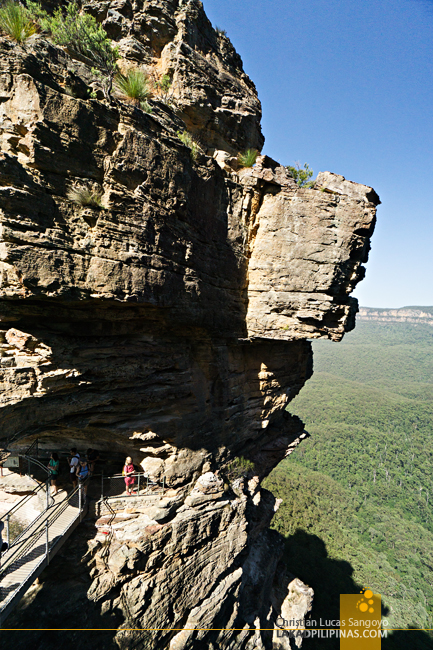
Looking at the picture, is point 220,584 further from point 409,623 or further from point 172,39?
point 409,623

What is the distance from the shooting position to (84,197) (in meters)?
6.53

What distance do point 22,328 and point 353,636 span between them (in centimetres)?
2568

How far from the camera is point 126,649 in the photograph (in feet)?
26.3

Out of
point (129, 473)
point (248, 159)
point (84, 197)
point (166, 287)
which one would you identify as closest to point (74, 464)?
point (129, 473)

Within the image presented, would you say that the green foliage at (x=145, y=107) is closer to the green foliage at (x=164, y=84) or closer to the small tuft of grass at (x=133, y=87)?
the small tuft of grass at (x=133, y=87)

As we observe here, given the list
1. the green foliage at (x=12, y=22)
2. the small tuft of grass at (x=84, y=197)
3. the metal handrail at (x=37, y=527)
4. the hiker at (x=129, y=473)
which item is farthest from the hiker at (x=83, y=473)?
the green foliage at (x=12, y=22)

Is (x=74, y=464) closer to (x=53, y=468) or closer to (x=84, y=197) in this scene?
(x=53, y=468)

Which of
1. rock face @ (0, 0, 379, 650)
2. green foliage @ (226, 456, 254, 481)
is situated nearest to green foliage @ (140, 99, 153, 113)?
rock face @ (0, 0, 379, 650)

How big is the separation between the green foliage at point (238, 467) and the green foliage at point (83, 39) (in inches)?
502

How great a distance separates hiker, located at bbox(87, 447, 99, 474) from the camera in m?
9.53

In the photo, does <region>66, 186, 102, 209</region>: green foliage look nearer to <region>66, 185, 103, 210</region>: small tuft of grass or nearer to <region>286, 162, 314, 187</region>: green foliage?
<region>66, 185, 103, 210</region>: small tuft of grass

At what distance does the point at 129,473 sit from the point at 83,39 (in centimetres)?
1234

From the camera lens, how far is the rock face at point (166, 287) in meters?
6.21

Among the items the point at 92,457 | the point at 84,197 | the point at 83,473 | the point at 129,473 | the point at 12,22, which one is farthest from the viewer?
the point at 92,457
